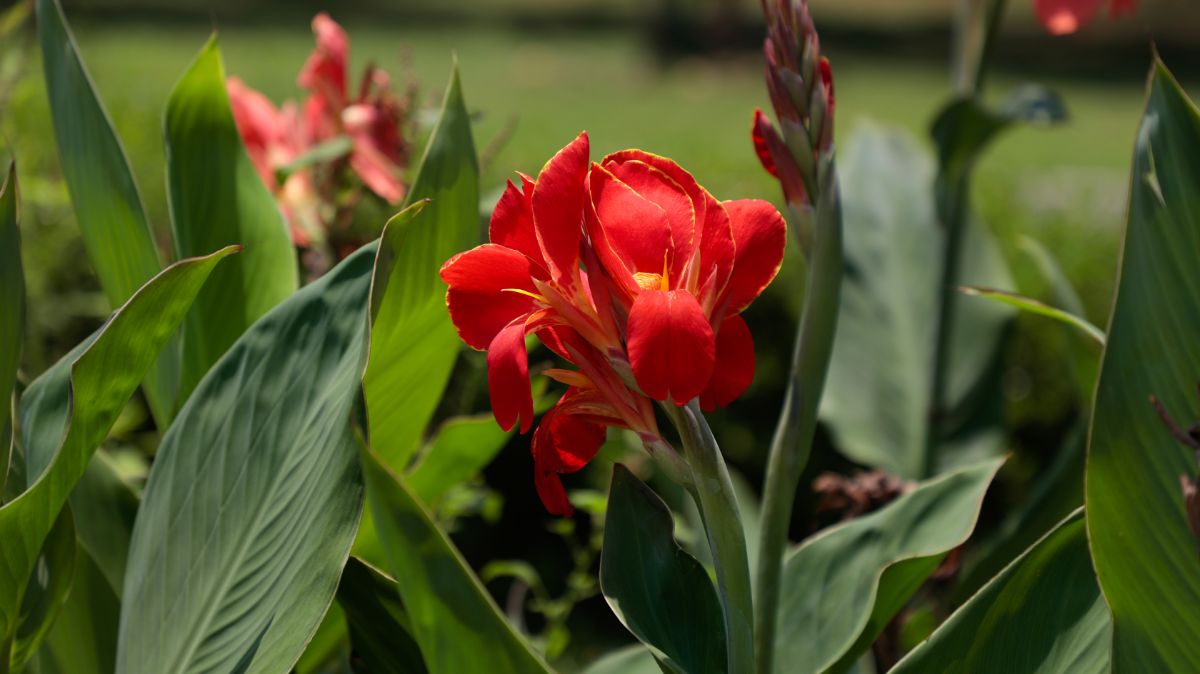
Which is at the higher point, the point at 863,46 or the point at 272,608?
the point at 272,608

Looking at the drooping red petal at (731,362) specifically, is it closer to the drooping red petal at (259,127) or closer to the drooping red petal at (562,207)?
the drooping red petal at (562,207)

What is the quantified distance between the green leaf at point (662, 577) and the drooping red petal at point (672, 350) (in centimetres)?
11

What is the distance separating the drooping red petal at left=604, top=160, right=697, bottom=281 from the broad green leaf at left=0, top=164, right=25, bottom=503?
322 mm

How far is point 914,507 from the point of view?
0.86 meters

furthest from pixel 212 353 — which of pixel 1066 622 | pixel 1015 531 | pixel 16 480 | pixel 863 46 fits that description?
pixel 863 46

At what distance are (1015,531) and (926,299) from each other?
0.45 m

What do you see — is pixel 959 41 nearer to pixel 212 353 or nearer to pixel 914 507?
pixel 914 507

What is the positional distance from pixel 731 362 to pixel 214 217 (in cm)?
46

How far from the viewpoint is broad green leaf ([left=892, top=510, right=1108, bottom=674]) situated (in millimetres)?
661

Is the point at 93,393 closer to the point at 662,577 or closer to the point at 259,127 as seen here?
the point at 662,577

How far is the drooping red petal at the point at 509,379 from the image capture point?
60 cm

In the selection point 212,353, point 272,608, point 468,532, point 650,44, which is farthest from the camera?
point 650,44

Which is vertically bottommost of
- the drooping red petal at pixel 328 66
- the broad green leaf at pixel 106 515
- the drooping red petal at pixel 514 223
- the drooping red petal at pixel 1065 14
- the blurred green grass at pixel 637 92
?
the blurred green grass at pixel 637 92

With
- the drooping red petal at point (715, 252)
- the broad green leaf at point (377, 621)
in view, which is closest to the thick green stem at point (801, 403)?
the drooping red petal at point (715, 252)
